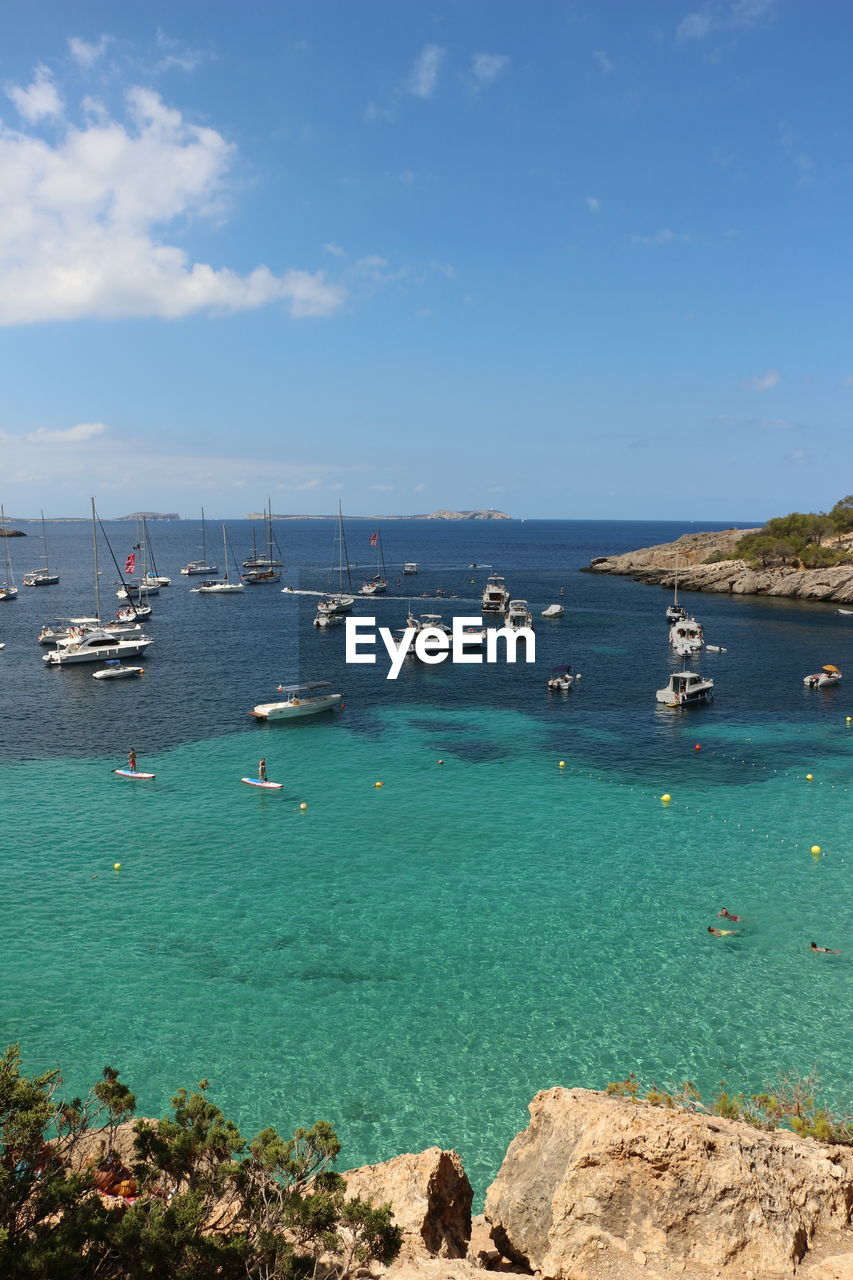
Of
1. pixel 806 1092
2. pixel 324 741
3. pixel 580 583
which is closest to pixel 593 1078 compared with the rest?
pixel 806 1092

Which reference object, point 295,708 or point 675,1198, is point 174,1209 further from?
point 295,708

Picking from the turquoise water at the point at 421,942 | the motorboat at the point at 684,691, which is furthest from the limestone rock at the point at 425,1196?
the motorboat at the point at 684,691

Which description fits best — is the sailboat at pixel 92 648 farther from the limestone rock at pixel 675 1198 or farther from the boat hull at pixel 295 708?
the limestone rock at pixel 675 1198

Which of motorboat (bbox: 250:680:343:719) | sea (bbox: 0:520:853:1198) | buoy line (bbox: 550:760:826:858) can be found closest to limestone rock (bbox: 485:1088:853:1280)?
sea (bbox: 0:520:853:1198)

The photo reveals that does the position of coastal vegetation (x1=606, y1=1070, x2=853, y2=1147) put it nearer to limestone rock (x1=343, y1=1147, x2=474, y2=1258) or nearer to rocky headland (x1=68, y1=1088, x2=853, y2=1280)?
rocky headland (x1=68, y1=1088, x2=853, y2=1280)

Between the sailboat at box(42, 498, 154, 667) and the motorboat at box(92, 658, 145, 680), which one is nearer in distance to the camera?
the motorboat at box(92, 658, 145, 680)
